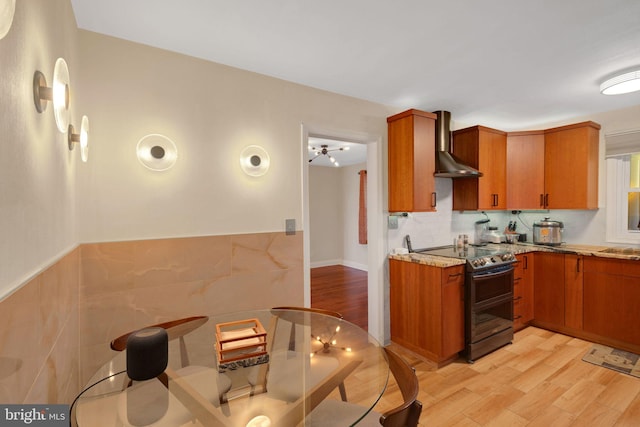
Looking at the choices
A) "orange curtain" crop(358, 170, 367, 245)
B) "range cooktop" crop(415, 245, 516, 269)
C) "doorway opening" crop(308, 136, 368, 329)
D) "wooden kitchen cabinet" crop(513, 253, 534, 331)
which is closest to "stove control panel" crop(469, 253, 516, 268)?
"range cooktop" crop(415, 245, 516, 269)

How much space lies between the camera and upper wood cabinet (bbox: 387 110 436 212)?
2.82 metres

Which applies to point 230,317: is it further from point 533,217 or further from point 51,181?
point 533,217

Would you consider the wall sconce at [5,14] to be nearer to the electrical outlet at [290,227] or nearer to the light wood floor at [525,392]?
the electrical outlet at [290,227]

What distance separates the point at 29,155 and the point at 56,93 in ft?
1.10

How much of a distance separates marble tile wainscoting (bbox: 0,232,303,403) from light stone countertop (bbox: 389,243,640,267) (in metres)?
1.17

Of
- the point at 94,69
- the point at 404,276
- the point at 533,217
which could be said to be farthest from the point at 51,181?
the point at 533,217

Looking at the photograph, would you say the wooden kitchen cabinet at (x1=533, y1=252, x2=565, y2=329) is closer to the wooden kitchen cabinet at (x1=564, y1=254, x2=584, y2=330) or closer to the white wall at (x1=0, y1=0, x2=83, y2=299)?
the wooden kitchen cabinet at (x1=564, y1=254, x2=584, y2=330)

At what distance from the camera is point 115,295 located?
5.98ft

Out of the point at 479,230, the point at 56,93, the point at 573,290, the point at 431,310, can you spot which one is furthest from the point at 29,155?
the point at 573,290

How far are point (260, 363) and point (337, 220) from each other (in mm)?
6061

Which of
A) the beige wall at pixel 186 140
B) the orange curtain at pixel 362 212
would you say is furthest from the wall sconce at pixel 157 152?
the orange curtain at pixel 362 212

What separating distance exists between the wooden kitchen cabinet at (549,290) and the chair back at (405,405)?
10.1ft

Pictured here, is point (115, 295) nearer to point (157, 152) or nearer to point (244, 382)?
point (157, 152)

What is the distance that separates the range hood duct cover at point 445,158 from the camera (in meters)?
2.98
